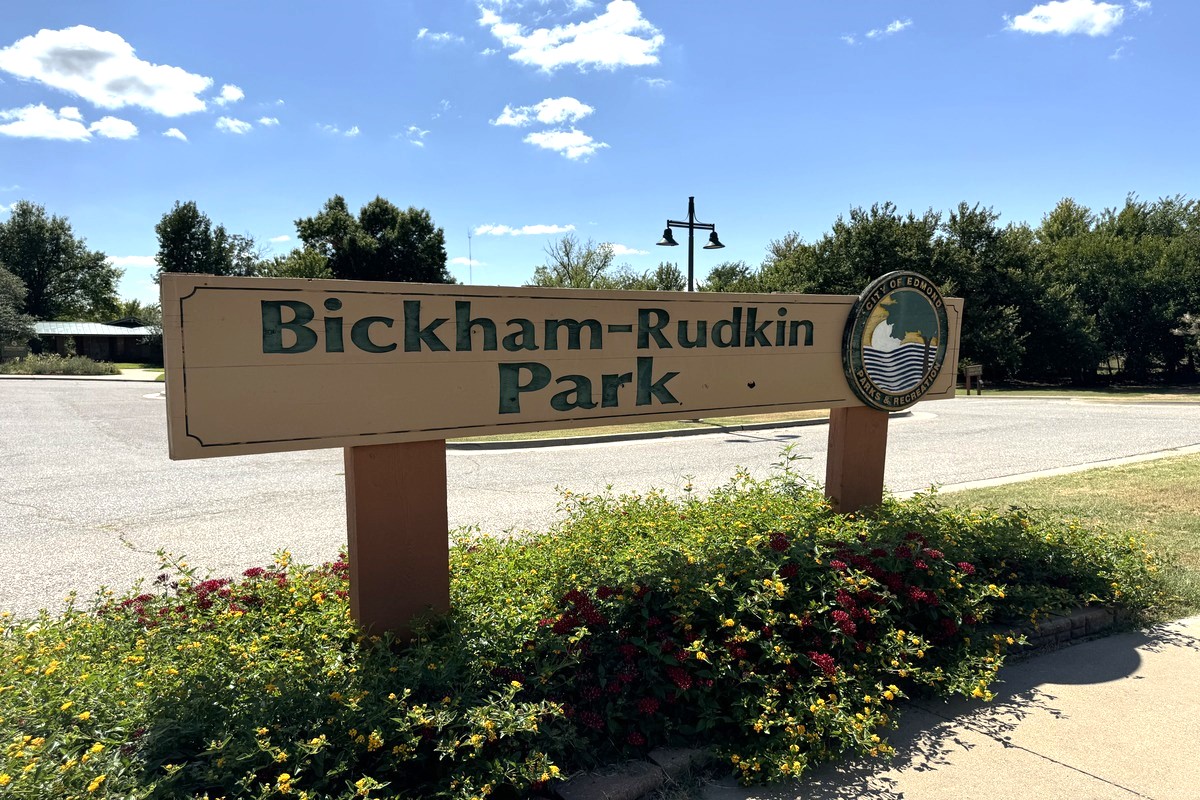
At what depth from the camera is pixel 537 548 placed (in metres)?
4.52

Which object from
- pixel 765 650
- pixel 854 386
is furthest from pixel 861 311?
pixel 765 650

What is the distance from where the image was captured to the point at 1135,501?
24.1ft

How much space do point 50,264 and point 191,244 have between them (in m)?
14.4

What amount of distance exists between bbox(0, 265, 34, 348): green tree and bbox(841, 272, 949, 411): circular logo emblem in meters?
51.1

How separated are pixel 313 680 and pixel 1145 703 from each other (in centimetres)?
374

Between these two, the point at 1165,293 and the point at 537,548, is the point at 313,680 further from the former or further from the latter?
the point at 1165,293

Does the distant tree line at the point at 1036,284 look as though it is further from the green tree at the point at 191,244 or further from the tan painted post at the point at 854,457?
the green tree at the point at 191,244

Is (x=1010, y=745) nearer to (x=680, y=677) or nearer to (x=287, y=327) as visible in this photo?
(x=680, y=677)

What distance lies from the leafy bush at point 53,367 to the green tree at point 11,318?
456 cm

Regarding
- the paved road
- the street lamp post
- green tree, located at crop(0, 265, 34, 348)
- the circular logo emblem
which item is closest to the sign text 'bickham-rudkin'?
the circular logo emblem

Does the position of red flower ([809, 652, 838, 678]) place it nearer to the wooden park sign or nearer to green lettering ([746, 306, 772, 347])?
the wooden park sign

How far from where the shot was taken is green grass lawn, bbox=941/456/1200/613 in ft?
18.7

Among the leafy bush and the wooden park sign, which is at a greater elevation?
the wooden park sign

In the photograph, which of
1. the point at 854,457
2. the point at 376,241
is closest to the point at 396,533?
the point at 854,457
